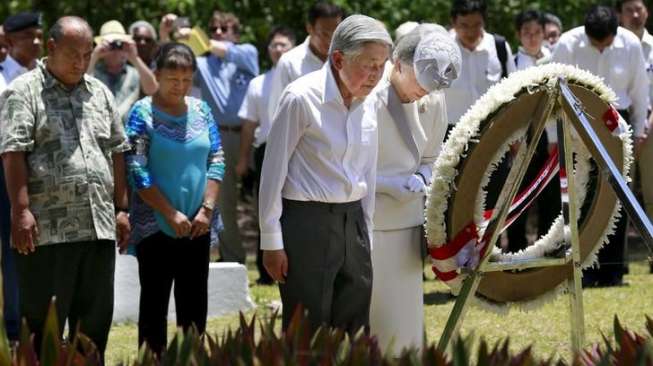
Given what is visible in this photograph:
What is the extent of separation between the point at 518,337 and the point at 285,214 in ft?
10.6

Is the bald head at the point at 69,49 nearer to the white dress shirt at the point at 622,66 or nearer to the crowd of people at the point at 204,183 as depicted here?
the crowd of people at the point at 204,183

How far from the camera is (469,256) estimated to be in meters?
6.64

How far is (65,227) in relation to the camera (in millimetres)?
7012

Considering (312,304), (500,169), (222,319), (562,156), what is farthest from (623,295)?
(312,304)

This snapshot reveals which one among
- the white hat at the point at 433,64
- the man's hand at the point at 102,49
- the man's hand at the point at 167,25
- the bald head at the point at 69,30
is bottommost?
the white hat at the point at 433,64

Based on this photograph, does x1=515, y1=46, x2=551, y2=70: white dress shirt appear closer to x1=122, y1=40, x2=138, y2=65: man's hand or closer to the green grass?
the green grass

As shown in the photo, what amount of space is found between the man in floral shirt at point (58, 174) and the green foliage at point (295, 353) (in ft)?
8.37

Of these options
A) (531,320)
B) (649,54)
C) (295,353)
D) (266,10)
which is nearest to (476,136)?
(295,353)

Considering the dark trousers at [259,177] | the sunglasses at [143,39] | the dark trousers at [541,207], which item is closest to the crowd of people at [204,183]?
the dark trousers at [259,177]

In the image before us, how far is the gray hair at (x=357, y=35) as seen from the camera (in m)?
6.11

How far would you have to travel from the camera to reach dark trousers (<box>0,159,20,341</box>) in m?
8.75

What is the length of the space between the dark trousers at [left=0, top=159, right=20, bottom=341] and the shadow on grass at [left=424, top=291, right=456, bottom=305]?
10.1 ft

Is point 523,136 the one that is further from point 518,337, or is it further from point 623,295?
point 623,295

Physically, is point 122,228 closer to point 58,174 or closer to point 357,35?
point 58,174
